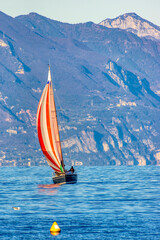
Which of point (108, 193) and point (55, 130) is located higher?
point (55, 130)

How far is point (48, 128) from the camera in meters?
121

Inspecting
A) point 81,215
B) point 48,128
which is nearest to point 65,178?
point 48,128

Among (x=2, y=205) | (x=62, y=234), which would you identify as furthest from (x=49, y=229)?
(x=2, y=205)

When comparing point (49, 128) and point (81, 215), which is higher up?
point (49, 128)

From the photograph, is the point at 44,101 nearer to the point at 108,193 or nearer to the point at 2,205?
the point at 108,193

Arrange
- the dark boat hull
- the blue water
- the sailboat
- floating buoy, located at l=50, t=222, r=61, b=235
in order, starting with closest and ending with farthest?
the blue water < floating buoy, located at l=50, t=222, r=61, b=235 < the sailboat < the dark boat hull

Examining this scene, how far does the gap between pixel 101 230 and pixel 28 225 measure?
329 inches

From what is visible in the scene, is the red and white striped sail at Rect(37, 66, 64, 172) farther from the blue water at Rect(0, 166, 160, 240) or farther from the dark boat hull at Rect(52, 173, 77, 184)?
the blue water at Rect(0, 166, 160, 240)

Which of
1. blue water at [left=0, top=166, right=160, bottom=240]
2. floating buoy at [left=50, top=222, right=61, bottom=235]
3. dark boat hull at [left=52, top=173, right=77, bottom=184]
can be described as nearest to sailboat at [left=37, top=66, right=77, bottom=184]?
dark boat hull at [left=52, top=173, right=77, bottom=184]

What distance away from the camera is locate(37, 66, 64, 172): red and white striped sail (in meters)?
120

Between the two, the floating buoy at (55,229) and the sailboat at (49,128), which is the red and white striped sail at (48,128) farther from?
the floating buoy at (55,229)

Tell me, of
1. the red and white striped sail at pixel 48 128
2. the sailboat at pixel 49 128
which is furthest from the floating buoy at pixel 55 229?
the red and white striped sail at pixel 48 128

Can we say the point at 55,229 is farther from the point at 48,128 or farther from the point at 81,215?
the point at 48,128

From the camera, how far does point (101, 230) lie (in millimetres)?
70500
